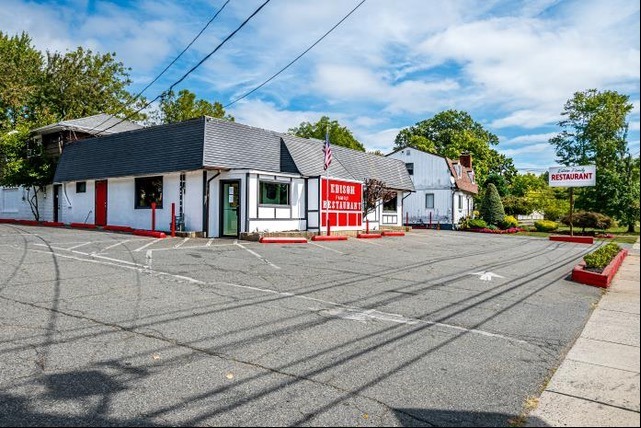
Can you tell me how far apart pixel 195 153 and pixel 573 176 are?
22836 mm

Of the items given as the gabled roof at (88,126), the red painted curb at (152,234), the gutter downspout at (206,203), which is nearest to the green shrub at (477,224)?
the gutter downspout at (206,203)

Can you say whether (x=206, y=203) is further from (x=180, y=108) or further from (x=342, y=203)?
(x=180, y=108)

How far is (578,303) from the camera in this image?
27.3ft

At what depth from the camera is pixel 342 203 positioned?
74.5 feet

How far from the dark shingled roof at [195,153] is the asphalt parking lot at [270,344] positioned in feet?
31.1

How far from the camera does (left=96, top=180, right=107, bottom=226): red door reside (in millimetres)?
23375

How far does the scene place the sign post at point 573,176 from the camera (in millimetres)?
26703

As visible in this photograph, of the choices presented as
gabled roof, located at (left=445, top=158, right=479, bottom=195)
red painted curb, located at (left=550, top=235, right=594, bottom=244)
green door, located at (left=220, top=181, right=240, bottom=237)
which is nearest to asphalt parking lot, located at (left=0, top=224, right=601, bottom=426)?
green door, located at (left=220, top=181, right=240, bottom=237)

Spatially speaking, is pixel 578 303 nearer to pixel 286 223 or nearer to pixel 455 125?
pixel 286 223

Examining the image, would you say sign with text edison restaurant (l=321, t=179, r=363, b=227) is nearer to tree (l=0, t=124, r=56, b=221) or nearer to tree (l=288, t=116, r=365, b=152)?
tree (l=0, t=124, r=56, b=221)

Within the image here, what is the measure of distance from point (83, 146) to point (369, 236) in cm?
1691

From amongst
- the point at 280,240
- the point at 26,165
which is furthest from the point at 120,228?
the point at 26,165

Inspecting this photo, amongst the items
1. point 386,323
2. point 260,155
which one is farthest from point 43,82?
point 386,323

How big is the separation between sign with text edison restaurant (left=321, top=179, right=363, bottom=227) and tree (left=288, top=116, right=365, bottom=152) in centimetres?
4075
